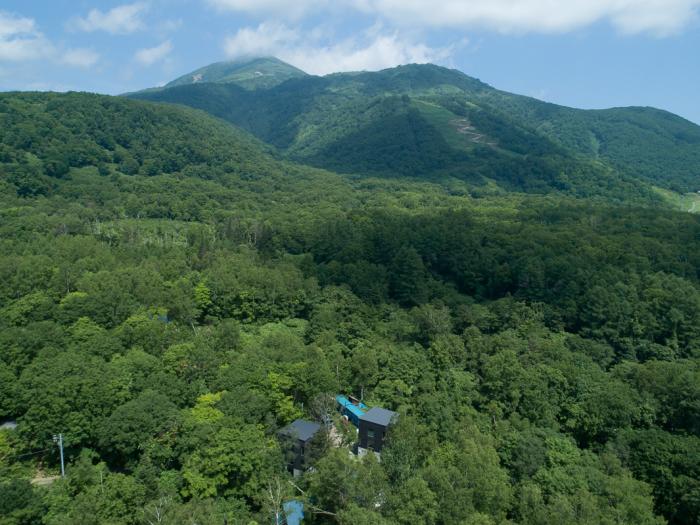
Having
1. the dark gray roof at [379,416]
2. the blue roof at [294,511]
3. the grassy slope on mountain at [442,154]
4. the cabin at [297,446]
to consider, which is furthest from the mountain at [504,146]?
the blue roof at [294,511]

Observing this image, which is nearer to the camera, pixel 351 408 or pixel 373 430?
pixel 373 430

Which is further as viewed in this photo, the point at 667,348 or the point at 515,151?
the point at 515,151

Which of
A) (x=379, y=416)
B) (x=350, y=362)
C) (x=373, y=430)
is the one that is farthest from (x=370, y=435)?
(x=350, y=362)

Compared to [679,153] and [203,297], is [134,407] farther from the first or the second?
[679,153]

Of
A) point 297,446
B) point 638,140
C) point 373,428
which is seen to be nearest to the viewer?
point 297,446

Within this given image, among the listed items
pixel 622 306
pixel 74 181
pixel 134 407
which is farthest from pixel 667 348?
pixel 74 181

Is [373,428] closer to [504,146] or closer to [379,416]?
[379,416]

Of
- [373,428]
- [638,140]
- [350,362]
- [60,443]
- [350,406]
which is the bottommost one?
[350,406]

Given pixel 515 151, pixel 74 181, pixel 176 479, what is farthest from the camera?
pixel 515 151

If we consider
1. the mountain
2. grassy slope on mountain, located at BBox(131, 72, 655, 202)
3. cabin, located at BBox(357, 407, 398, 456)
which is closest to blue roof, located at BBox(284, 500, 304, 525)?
cabin, located at BBox(357, 407, 398, 456)
